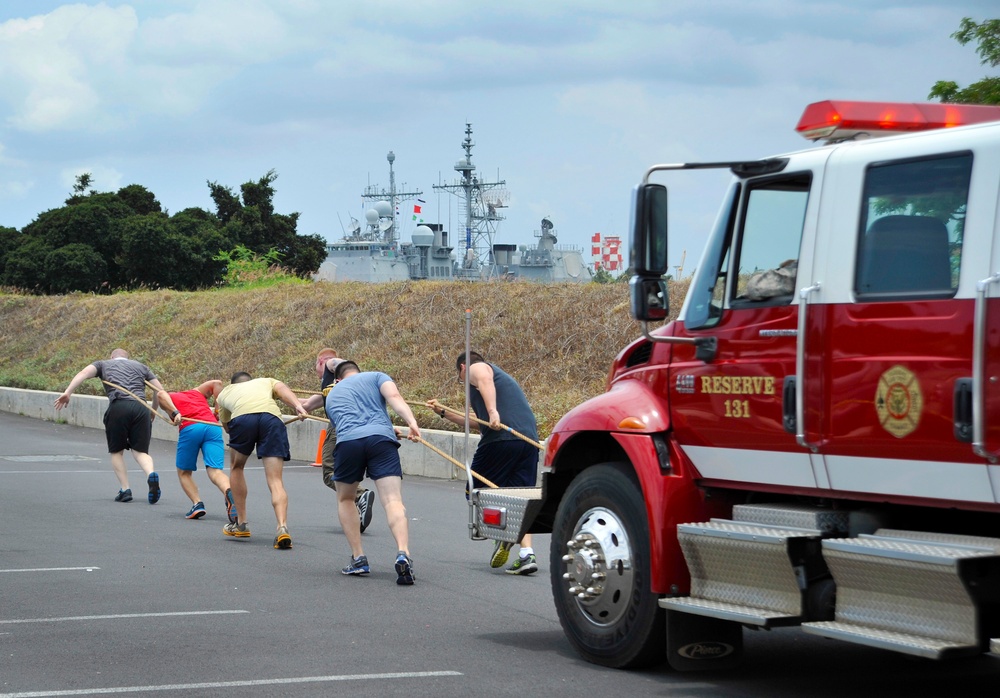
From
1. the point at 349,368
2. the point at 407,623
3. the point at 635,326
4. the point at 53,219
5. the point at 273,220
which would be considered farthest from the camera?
the point at 273,220

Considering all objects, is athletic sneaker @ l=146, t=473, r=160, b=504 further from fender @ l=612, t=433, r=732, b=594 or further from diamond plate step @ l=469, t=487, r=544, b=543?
fender @ l=612, t=433, r=732, b=594

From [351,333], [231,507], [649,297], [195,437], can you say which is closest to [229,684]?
[649,297]

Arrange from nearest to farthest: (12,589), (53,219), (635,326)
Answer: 1. (12,589)
2. (635,326)
3. (53,219)

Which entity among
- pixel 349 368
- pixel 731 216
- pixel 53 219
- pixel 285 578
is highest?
pixel 53 219

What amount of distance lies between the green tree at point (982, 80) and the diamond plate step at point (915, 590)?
38.6ft

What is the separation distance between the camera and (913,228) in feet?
18.6

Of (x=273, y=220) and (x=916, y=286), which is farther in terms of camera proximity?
(x=273, y=220)

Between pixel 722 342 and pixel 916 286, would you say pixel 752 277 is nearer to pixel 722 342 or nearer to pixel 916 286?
pixel 722 342

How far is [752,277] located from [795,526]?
1252 mm

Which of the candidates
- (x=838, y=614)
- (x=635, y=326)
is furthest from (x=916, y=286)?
(x=635, y=326)

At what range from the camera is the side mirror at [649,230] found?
613 centimetres

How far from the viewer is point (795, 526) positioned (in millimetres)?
5977

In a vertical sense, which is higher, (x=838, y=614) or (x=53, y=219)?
(x=53, y=219)

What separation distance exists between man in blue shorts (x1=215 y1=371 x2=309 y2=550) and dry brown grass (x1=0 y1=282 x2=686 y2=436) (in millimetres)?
7113
